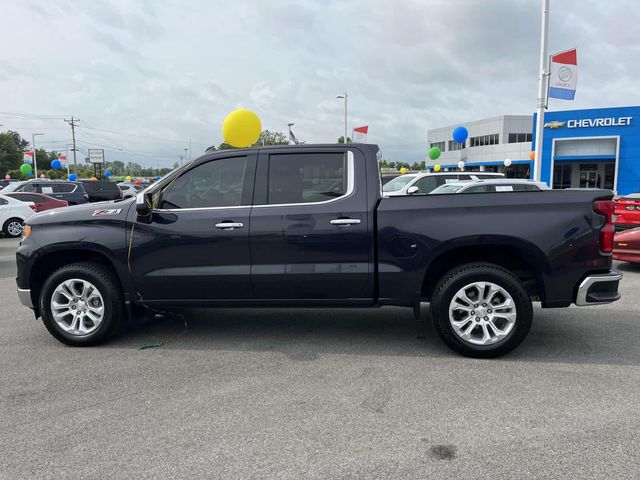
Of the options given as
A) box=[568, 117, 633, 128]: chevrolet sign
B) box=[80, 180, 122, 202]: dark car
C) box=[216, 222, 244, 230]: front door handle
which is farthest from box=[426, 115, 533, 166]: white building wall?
box=[216, 222, 244, 230]: front door handle

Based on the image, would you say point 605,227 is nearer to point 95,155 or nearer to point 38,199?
point 38,199

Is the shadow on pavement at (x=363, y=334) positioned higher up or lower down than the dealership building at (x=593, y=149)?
lower down

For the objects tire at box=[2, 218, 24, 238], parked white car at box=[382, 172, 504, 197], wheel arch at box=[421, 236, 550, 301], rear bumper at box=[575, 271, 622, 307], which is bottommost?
tire at box=[2, 218, 24, 238]

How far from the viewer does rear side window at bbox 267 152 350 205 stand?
4555 mm

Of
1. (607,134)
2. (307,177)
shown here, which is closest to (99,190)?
(307,177)

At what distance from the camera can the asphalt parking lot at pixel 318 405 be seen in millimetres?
2820

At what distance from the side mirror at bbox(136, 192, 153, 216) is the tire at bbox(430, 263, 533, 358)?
2718 millimetres

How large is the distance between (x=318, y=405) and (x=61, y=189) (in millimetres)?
19432

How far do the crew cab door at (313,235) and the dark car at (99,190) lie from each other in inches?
757

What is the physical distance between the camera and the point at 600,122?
32812 mm

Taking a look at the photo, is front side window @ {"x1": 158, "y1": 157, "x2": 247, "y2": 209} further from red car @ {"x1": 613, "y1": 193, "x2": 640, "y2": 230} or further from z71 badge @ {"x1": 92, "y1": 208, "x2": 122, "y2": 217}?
red car @ {"x1": 613, "y1": 193, "x2": 640, "y2": 230}

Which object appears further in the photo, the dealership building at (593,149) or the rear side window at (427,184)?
the dealership building at (593,149)

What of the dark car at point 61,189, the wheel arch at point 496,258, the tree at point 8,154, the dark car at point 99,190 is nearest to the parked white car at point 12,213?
the dark car at point 61,189

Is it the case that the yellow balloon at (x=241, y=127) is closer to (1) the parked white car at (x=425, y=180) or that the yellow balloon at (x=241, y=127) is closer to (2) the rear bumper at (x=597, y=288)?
(1) the parked white car at (x=425, y=180)
